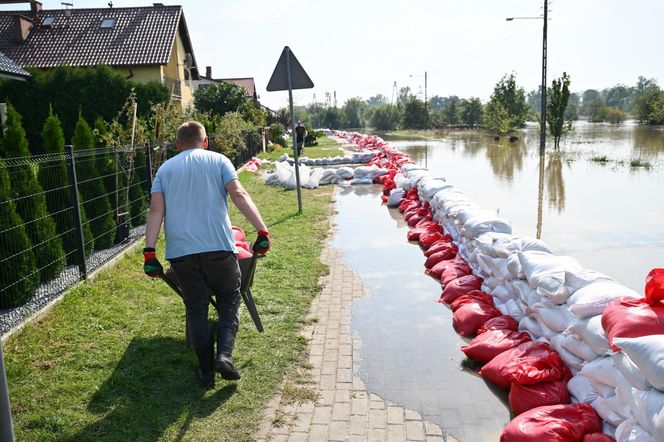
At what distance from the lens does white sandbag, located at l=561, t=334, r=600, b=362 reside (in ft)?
10.7

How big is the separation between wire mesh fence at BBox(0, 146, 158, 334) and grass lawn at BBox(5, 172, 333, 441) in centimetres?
43

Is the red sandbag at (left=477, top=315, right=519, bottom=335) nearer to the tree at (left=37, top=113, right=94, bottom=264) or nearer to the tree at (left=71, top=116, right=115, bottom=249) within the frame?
the tree at (left=37, top=113, right=94, bottom=264)

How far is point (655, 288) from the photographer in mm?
2922

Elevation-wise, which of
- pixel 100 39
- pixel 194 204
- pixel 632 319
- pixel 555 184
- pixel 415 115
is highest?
pixel 100 39

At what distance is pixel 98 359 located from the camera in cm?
418

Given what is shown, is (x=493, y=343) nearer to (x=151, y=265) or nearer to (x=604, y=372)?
(x=604, y=372)

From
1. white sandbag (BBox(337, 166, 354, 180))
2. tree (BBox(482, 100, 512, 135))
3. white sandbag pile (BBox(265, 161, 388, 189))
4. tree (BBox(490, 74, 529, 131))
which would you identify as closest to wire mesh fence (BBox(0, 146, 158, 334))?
white sandbag pile (BBox(265, 161, 388, 189))

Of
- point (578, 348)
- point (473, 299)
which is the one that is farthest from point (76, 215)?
point (578, 348)

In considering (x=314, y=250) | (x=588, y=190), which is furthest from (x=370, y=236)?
(x=588, y=190)

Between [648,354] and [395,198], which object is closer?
[648,354]

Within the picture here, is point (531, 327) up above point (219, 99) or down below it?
below

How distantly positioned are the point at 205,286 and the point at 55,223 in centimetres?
326

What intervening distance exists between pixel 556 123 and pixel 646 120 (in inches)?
1993

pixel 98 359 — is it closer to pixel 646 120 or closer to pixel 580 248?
pixel 580 248
